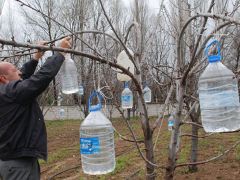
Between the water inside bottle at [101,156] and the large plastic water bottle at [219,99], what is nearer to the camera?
the large plastic water bottle at [219,99]

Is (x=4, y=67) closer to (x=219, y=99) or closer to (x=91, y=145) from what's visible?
(x=91, y=145)

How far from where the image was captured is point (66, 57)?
9.70ft

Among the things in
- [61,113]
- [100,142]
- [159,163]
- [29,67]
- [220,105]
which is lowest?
[61,113]

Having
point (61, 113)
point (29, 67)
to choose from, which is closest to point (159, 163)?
point (29, 67)

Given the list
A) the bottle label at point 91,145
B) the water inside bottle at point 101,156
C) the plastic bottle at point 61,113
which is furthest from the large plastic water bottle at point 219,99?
the plastic bottle at point 61,113

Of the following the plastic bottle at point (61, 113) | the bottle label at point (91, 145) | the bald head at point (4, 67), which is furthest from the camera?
the plastic bottle at point (61, 113)

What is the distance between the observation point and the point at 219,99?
2.12 m

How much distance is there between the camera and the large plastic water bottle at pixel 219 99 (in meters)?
2.10

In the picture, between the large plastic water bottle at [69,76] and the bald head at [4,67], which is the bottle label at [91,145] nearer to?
the large plastic water bottle at [69,76]

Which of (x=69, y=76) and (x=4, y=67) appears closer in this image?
(x=69, y=76)

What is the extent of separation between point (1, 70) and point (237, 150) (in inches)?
235

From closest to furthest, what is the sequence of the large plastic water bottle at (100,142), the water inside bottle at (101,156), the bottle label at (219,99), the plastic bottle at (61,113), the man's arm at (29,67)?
the bottle label at (219,99)
the large plastic water bottle at (100,142)
the water inside bottle at (101,156)
the man's arm at (29,67)
the plastic bottle at (61,113)

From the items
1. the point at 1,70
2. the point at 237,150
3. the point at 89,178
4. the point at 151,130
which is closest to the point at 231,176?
Result: the point at 237,150

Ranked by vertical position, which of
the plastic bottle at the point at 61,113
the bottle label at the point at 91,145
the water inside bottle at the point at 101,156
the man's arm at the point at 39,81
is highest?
the man's arm at the point at 39,81
